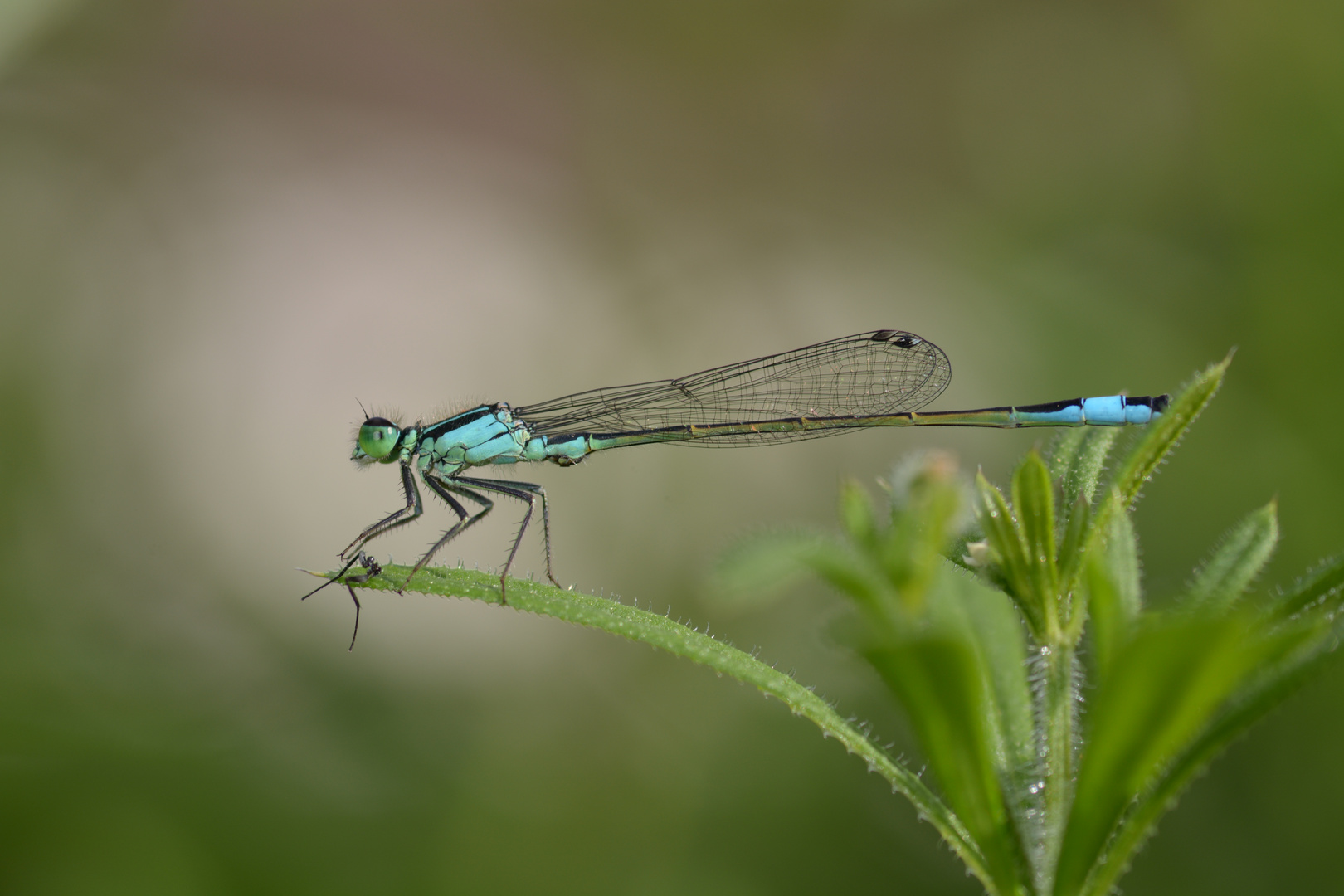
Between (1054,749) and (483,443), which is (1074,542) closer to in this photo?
(1054,749)

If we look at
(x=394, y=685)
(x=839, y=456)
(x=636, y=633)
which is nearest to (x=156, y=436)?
(x=394, y=685)

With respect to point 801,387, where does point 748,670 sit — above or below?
below

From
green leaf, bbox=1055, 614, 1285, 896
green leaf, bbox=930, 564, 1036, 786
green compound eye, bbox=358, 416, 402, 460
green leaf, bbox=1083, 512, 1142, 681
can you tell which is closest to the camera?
green leaf, bbox=1055, 614, 1285, 896

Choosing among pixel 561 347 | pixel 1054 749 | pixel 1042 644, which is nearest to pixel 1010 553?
pixel 1042 644

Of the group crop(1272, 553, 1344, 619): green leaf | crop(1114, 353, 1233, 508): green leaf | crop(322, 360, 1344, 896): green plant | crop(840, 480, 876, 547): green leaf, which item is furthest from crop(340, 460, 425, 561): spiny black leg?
crop(1272, 553, 1344, 619): green leaf

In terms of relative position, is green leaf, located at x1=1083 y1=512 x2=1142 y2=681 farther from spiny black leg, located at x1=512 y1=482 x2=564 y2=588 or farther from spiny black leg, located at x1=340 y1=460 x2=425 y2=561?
spiny black leg, located at x1=340 y1=460 x2=425 y2=561

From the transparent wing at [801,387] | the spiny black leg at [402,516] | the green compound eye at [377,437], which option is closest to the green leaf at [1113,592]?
the spiny black leg at [402,516]
